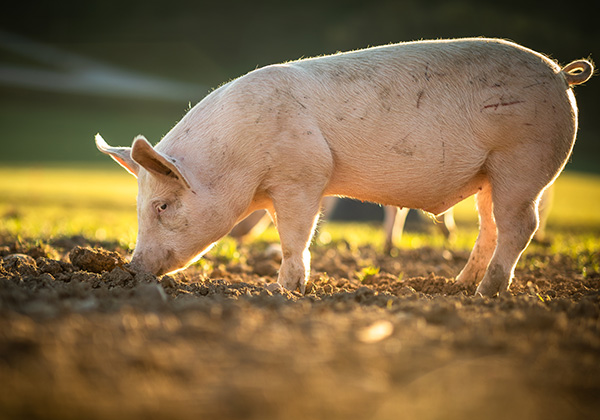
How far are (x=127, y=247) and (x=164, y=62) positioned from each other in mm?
46120

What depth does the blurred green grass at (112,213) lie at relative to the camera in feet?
25.4

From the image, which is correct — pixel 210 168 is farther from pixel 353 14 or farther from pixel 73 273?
pixel 353 14

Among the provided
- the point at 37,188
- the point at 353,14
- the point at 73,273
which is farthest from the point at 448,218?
the point at 353,14

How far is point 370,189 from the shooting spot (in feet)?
15.2

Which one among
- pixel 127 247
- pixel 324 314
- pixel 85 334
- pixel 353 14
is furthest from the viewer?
pixel 353 14

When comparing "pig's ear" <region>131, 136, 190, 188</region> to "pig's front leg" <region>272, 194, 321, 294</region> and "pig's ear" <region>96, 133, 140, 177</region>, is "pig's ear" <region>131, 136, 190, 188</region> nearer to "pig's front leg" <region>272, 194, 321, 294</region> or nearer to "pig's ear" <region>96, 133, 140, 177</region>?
"pig's ear" <region>96, 133, 140, 177</region>

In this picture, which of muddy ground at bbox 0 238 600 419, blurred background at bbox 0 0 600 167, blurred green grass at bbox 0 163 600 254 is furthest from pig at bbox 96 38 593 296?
blurred background at bbox 0 0 600 167

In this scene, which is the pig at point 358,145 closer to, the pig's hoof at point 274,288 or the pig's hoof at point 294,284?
the pig's hoof at point 294,284

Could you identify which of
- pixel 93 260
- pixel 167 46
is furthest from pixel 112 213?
pixel 167 46

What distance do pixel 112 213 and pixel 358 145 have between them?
32.9 ft

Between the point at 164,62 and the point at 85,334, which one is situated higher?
the point at 85,334

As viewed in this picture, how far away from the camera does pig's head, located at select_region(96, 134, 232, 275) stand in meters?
4.28

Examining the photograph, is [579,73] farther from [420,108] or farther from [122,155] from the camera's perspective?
[122,155]

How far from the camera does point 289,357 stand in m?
2.23
